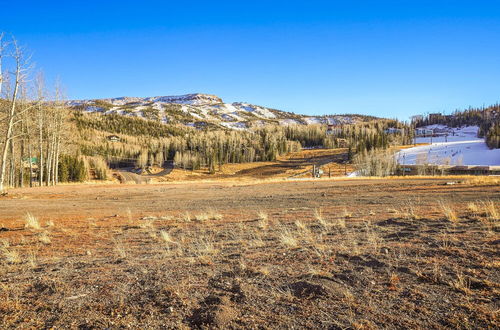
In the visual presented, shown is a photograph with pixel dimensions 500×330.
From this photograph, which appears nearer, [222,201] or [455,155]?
[222,201]

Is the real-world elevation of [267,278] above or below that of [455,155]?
below

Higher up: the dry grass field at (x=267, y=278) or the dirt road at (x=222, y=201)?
the dry grass field at (x=267, y=278)

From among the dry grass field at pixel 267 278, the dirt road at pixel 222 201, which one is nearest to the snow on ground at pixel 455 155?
the dirt road at pixel 222 201

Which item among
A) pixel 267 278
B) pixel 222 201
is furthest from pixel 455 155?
pixel 267 278

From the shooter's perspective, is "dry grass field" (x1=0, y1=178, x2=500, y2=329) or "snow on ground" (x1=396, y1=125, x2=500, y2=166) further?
"snow on ground" (x1=396, y1=125, x2=500, y2=166)

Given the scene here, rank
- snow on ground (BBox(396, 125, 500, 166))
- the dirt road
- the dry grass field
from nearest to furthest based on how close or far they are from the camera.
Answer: the dry grass field
the dirt road
snow on ground (BBox(396, 125, 500, 166))

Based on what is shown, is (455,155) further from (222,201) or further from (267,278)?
(267,278)

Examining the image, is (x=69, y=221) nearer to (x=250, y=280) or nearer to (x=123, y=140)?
(x=250, y=280)

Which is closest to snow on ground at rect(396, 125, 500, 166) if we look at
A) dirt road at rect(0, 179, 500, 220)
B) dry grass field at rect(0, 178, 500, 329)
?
dirt road at rect(0, 179, 500, 220)

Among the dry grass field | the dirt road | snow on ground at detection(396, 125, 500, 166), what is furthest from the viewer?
snow on ground at detection(396, 125, 500, 166)

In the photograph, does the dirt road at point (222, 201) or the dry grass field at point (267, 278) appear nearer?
the dry grass field at point (267, 278)

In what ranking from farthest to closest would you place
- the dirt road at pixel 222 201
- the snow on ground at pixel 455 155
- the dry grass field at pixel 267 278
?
the snow on ground at pixel 455 155 < the dirt road at pixel 222 201 < the dry grass field at pixel 267 278

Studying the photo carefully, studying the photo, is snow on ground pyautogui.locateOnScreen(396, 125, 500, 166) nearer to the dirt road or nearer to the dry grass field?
the dirt road

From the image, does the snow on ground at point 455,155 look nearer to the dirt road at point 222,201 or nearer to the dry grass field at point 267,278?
the dirt road at point 222,201
